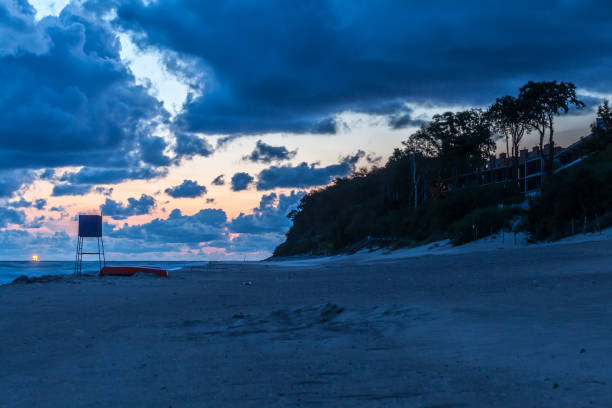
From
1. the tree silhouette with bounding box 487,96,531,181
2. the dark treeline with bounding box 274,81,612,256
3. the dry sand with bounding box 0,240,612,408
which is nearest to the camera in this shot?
the dry sand with bounding box 0,240,612,408

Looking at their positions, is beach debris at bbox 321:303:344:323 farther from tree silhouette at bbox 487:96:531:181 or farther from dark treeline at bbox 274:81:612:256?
tree silhouette at bbox 487:96:531:181

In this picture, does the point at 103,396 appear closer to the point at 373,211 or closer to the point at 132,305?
the point at 132,305

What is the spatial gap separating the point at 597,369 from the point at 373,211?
207ft

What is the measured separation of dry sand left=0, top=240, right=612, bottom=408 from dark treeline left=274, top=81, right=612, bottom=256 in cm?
2327

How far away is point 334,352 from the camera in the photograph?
17.6 feet

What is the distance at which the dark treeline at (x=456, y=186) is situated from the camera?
35.0m

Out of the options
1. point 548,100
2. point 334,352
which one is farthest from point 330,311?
point 548,100

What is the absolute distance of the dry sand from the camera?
389 cm

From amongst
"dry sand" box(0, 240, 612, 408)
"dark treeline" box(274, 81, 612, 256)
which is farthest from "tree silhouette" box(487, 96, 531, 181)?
"dry sand" box(0, 240, 612, 408)

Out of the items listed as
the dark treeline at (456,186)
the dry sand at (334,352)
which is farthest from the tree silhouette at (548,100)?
the dry sand at (334,352)

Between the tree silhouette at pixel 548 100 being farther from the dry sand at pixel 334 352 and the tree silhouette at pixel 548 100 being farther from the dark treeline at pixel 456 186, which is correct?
the dry sand at pixel 334 352

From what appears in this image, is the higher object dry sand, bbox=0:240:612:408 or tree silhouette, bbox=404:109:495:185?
tree silhouette, bbox=404:109:495:185

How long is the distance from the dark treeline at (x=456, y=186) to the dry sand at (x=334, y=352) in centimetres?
2327

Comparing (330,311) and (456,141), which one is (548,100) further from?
(330,311)
